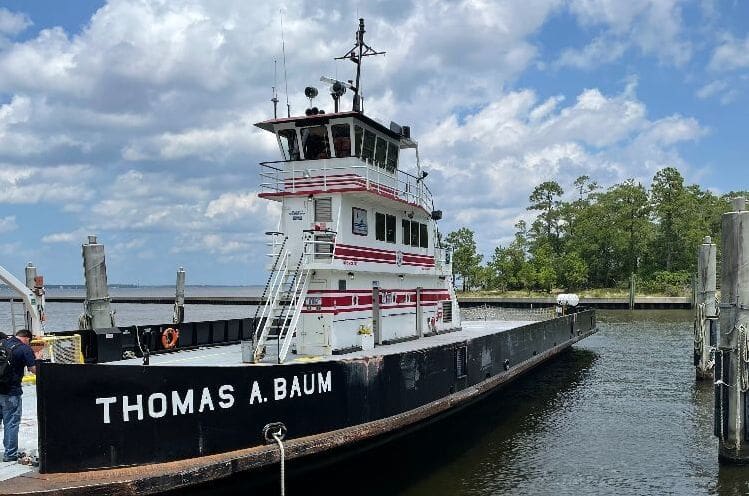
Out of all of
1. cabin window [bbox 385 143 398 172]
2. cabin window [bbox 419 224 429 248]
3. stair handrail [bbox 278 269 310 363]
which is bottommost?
stair handrail [bbox 278 269 310 363]

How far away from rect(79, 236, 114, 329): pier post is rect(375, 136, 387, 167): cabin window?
903cm

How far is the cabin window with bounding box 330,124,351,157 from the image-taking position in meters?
14.5

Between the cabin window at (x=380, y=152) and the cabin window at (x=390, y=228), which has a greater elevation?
the cabin window at (x=380, y=152)

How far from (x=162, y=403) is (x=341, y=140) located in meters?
7.82

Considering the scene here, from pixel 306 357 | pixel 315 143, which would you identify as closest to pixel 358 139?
pixel 315 143

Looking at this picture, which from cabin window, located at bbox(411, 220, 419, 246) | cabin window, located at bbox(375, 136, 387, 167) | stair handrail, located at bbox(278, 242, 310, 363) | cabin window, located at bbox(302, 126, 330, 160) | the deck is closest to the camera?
the deck

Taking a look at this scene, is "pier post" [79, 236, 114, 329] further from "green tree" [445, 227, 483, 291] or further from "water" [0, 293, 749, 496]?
"green tree" [445, 227, 483, 291]

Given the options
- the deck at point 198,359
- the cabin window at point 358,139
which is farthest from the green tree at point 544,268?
the cabin window at point 358,139

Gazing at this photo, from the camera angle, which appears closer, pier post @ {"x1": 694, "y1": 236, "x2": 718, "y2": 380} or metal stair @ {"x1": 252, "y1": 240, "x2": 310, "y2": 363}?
metal stair @ {"x1": 252, "y1": 240, "x2": 310, "y2": 363}

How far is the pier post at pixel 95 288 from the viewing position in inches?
734

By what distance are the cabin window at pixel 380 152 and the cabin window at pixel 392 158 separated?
254mm

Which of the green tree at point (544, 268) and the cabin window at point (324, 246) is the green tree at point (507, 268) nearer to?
the green tree at point (544, 268)

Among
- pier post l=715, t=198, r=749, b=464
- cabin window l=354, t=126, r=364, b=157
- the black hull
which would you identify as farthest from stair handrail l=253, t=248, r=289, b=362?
pier post l=715, t=198, r=749, b=464

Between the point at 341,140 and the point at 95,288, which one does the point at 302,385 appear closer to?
the point at 341,140
